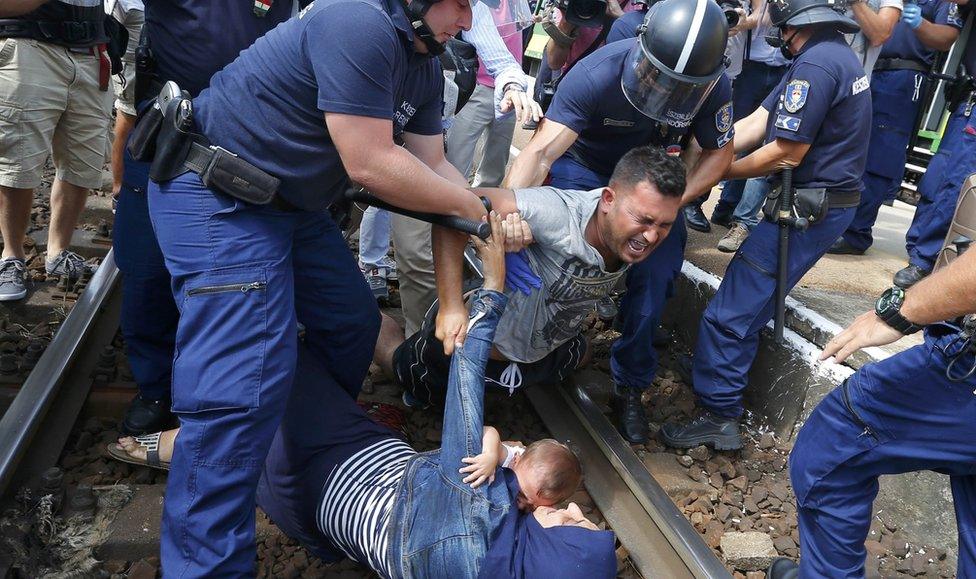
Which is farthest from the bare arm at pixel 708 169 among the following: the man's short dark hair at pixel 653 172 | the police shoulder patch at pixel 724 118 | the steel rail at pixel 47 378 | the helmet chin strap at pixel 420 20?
the steel rail at pixel 47 378

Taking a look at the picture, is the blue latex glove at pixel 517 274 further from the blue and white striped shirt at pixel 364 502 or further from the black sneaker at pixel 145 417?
the black sneaker at pixel 145 417

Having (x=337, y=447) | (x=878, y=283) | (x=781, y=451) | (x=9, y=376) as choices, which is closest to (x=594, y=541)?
(x=337, y=447)

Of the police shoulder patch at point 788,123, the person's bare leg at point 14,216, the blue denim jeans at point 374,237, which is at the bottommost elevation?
the blue denim jeans at point 374,237

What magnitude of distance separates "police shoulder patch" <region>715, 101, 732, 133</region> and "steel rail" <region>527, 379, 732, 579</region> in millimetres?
1498

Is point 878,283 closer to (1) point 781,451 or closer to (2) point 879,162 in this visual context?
(2) point 879,162

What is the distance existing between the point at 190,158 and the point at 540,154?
5.81ft

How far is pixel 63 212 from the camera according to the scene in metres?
4.46

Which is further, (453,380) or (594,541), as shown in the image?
(453,380)

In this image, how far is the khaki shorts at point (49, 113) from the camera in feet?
12.6

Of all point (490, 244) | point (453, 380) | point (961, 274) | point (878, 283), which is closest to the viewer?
point (961, 274)

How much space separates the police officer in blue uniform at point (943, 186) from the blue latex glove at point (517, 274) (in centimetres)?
299

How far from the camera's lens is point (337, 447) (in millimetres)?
2752

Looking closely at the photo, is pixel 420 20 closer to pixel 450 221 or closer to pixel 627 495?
pixel 450 221

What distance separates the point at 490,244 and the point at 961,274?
144 cm
